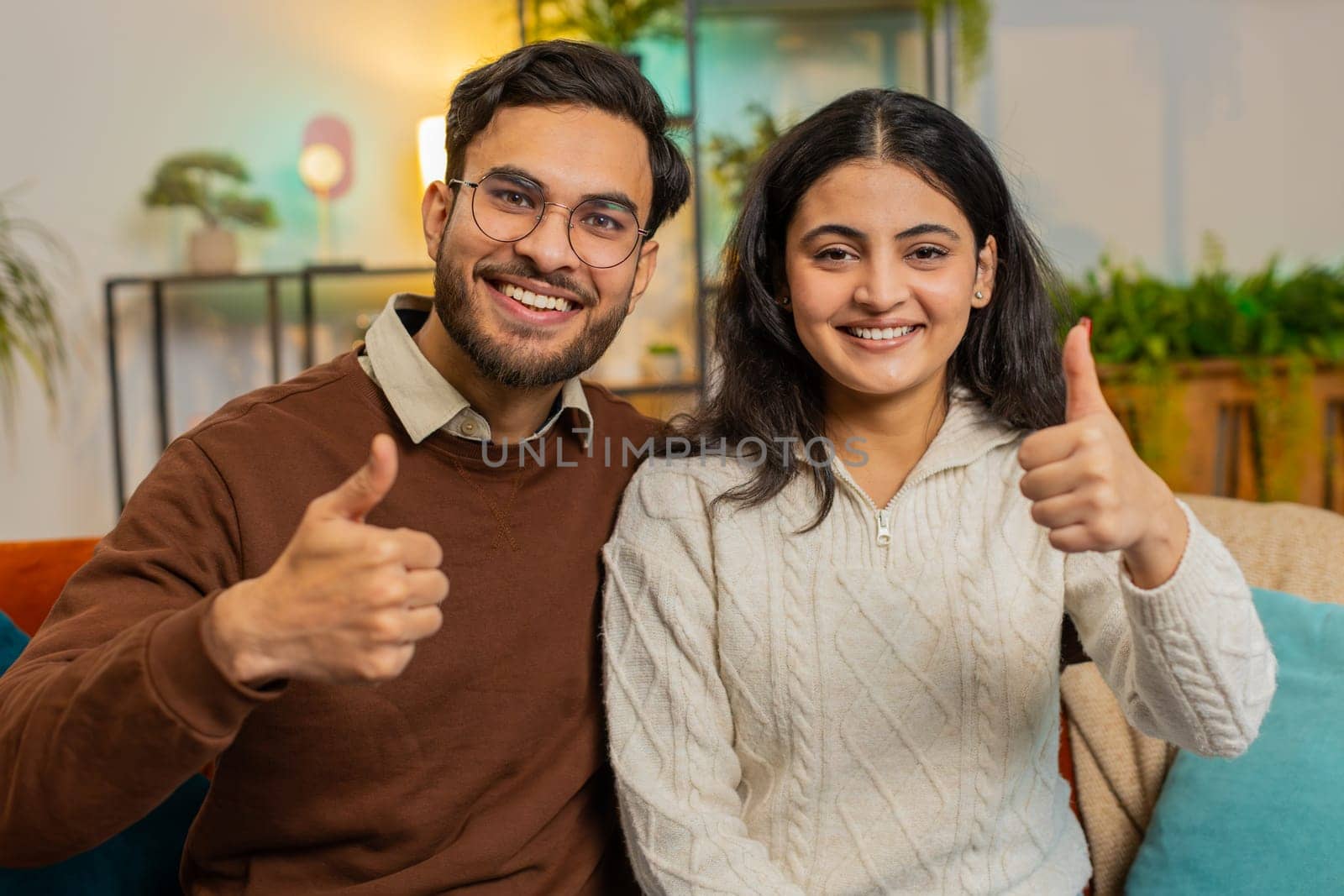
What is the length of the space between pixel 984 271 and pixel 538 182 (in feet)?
1.90

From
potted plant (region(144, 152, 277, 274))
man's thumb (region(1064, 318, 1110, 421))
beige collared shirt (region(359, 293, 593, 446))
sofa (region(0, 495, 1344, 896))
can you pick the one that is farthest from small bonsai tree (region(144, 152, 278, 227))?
man's thumb (region(1064, 318, 1110, 421))

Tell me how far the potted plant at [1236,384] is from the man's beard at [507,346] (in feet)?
6.19

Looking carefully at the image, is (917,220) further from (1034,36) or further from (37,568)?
(1034,36)

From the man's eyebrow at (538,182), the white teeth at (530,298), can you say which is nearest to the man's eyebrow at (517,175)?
the man's eyebrow at (538,182)

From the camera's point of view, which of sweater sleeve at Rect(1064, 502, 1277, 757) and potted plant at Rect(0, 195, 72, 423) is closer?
sweater sleeve at Rect(1064, 502, 1277, 757)

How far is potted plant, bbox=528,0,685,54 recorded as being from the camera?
11.4 feet

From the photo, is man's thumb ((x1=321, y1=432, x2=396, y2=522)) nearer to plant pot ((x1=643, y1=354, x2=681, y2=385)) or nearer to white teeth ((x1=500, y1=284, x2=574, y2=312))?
white teeth ((x1=500, y1=284, x2=574, y2=312))

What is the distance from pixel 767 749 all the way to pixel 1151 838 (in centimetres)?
58

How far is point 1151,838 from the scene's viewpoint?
5.02ft

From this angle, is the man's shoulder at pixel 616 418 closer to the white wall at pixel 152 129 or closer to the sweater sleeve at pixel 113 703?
the sweater sleeve at pixel 113 703

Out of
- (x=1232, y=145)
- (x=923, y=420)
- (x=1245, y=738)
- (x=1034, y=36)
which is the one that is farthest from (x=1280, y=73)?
(x=1245, y=738)

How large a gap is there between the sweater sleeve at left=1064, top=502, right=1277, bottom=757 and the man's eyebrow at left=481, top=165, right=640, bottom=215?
0.73 metres

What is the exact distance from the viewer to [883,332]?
1.36 m

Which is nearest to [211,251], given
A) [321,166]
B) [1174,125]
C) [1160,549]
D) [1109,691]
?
[321,166]
